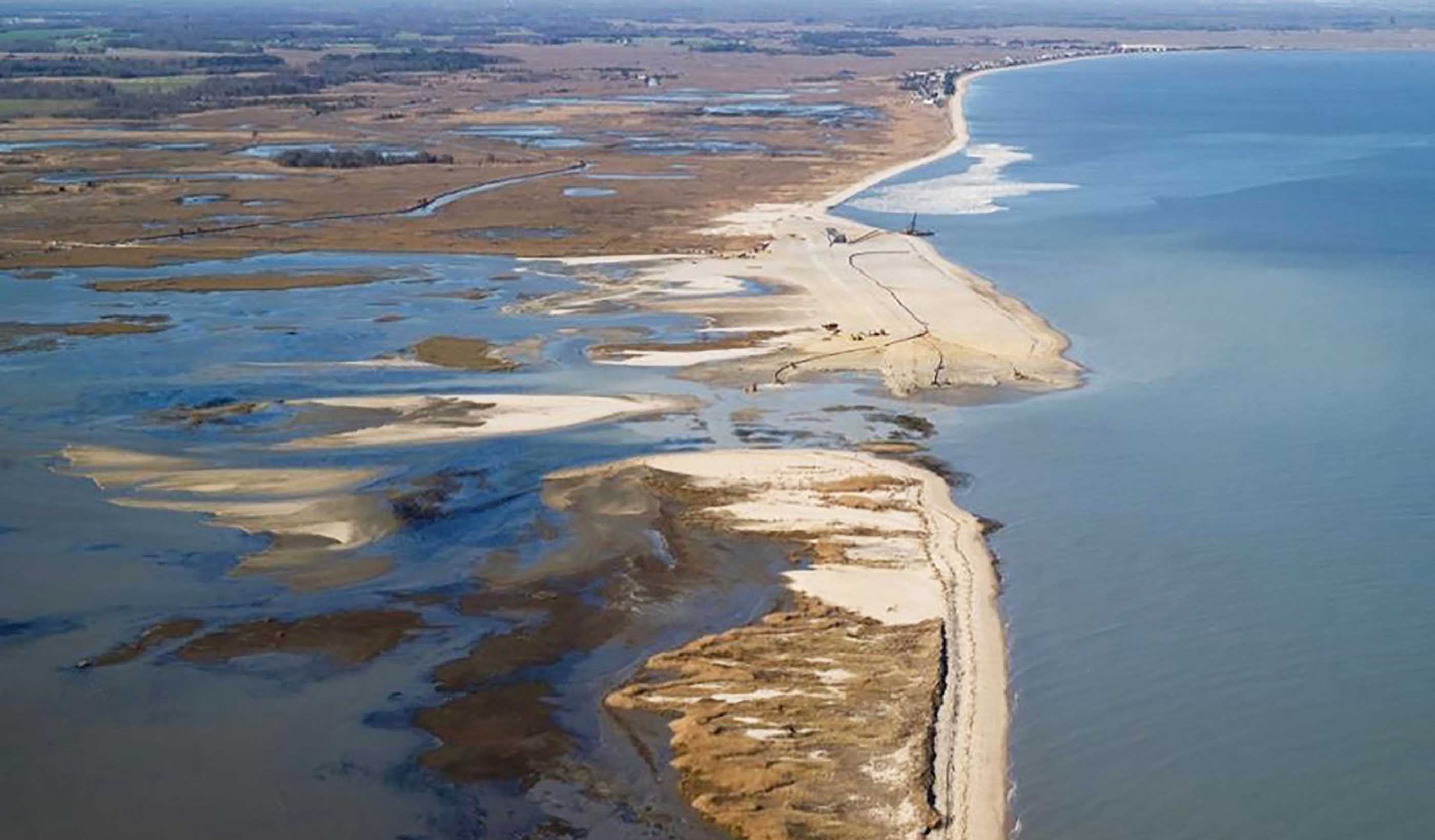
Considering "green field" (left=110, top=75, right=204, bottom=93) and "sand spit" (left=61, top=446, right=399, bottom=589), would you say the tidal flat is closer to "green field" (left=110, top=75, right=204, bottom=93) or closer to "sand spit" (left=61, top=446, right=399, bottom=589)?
"sand spit" (left=61, top=446, right=399, bottom=589)

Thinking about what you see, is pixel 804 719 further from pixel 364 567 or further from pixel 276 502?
pixel 276 502

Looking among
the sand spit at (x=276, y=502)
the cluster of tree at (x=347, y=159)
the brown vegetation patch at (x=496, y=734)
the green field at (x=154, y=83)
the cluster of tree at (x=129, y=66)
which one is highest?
the cluster of tree at (x=129, y=66)

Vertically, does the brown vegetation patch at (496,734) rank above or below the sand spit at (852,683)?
below

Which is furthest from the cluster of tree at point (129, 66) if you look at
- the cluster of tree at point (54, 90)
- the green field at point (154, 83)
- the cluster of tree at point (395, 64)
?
the cluster of tree at point (54, 90)

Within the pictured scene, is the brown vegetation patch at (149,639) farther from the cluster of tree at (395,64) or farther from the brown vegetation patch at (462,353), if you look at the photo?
the cluster of tree at (395,64)

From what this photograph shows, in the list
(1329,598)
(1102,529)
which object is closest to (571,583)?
(1102,529)

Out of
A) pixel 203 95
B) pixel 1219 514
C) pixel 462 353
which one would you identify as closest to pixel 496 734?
pixel 1219 514

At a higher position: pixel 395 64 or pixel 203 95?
pixel 395 64
